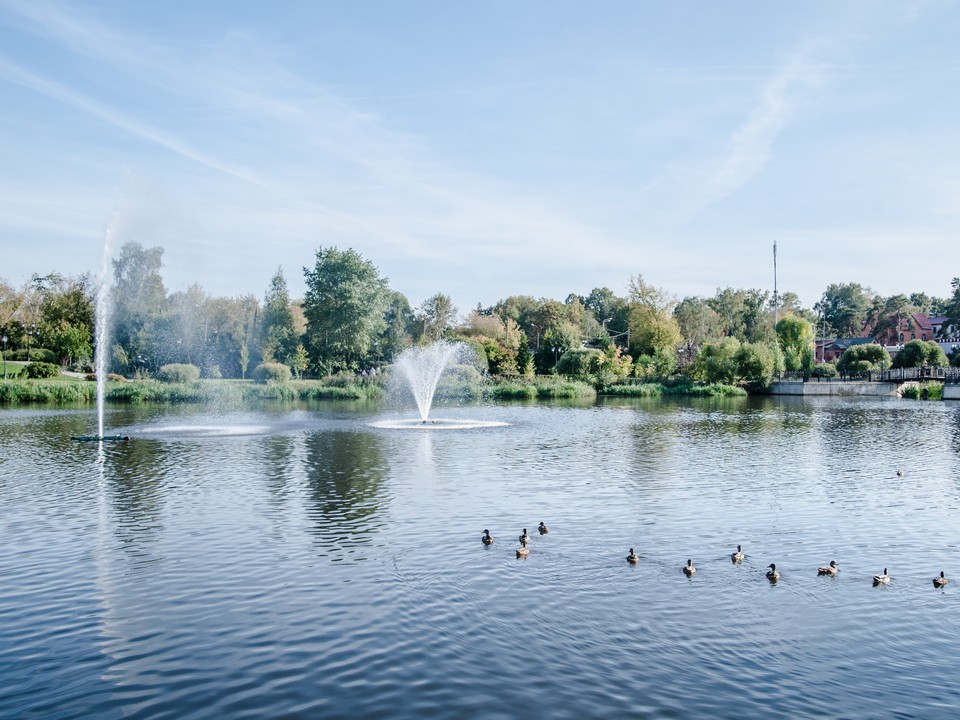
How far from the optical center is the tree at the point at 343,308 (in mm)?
93000

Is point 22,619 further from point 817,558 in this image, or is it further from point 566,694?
point 817,558

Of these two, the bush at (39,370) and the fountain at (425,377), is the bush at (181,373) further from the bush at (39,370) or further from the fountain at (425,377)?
the fountain at (425,377)

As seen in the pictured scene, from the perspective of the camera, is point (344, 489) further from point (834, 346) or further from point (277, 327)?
point (834, 346)

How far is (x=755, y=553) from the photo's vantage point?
1686 cm

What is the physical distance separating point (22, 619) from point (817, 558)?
15.3 meters

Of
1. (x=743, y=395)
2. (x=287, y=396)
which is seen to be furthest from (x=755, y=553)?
(x=743, y=395)

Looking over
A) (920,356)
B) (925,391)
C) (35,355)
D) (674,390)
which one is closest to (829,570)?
(674,390)

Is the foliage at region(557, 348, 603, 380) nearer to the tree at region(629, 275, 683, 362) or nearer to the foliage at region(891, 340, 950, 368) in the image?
the tree at region(629, 275, 683, 362)

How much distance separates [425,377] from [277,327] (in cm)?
3623

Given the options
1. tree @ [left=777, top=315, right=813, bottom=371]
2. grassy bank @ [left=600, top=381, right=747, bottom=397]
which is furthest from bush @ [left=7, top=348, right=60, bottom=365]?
tree @ [left=777, top=315, right=813, bottom=371]

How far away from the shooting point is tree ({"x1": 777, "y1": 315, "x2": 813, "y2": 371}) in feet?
317

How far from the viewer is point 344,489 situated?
78.9 feet

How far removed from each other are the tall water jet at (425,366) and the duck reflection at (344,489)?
78.0ft

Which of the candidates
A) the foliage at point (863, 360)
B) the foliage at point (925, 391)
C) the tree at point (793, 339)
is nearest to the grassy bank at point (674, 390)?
the tree at point (793, 339)
